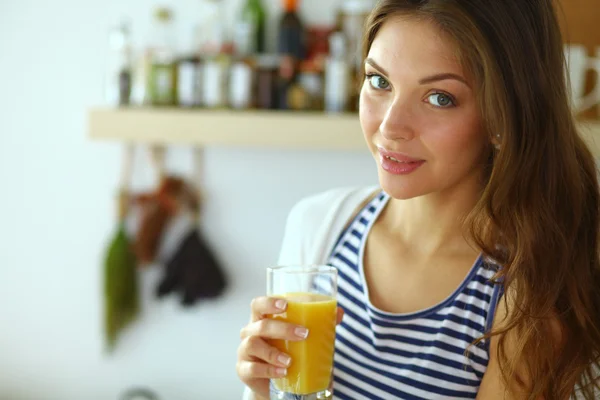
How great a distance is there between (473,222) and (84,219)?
1.51m

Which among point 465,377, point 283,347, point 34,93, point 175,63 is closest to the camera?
point 283,347

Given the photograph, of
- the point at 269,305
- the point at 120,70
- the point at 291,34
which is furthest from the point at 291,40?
the point at 269,305

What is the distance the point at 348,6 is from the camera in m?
2.07

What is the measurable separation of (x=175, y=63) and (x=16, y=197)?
0.70 m

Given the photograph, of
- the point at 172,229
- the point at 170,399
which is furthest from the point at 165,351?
the point at 172,229

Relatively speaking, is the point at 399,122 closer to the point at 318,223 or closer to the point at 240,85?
the point at 318,223

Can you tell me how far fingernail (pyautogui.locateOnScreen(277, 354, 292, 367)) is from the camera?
95 centimetres

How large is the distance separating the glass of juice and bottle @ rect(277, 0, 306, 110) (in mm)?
1123

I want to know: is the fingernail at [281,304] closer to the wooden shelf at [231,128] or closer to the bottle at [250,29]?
the wooden shelf at [231,128]

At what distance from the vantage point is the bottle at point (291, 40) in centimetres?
202

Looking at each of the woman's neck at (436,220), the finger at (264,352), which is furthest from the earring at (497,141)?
the finger at (264,352)

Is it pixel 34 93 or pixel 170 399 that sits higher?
pixel 34 93

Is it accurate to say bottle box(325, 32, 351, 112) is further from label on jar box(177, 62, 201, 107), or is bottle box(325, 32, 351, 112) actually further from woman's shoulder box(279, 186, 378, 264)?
woman's shoulder box(279, 186, 378, 264)

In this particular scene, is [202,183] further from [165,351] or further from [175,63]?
[165,351]
